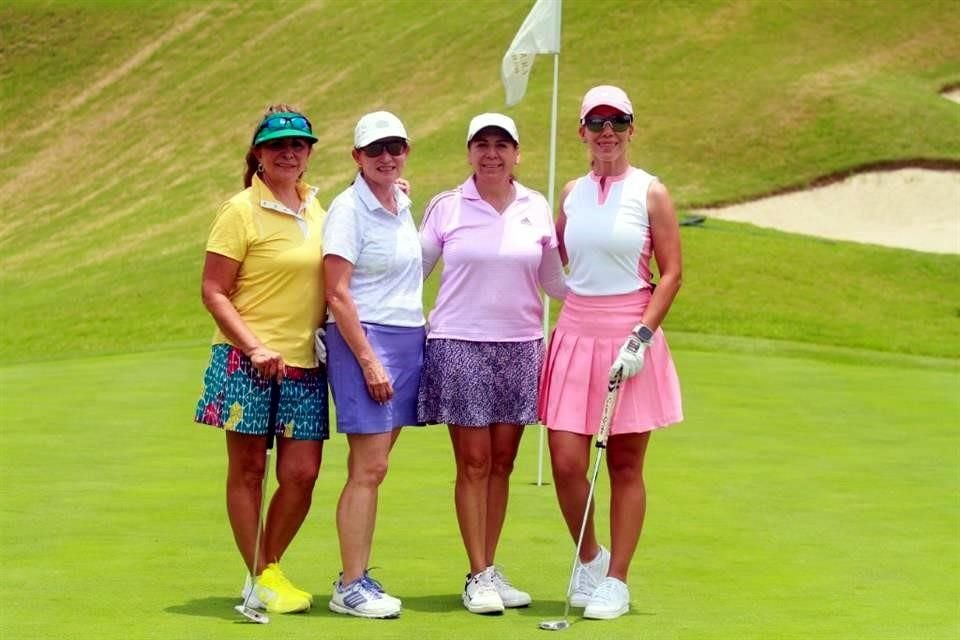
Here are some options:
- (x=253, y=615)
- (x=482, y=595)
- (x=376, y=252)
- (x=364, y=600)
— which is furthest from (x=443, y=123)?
(x=253, y=615)

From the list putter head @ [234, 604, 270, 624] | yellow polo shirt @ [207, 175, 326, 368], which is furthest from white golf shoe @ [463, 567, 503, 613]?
yellow polo shirt @ [207, 175, 326, 368]

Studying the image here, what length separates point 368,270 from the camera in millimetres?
6613

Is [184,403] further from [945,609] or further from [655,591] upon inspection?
[945,609]

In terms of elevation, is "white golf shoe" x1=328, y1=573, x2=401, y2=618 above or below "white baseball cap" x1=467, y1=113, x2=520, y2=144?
below

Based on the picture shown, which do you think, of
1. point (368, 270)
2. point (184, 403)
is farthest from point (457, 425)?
point (184, 403)

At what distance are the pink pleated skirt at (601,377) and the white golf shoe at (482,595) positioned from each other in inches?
23.2

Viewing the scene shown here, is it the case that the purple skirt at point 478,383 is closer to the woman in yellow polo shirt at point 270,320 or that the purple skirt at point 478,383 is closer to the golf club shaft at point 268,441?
the woman in yellow polo shirt at point 270,320

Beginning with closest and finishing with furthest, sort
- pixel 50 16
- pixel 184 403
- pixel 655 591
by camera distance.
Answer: pixel 655 591 → pixel 184 403 → pixel 50 16

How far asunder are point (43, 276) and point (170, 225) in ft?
8.77

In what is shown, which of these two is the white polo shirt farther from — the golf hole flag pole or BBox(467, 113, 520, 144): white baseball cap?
the golf hole flag pole

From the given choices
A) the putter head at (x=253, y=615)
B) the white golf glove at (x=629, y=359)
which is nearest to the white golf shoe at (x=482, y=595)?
the putter head at (x=253, y=615)

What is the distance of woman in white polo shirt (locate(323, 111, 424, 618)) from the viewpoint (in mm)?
6527

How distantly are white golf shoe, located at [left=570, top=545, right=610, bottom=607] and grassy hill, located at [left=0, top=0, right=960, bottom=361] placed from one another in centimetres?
1040

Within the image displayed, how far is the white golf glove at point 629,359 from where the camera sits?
6.58 metres
